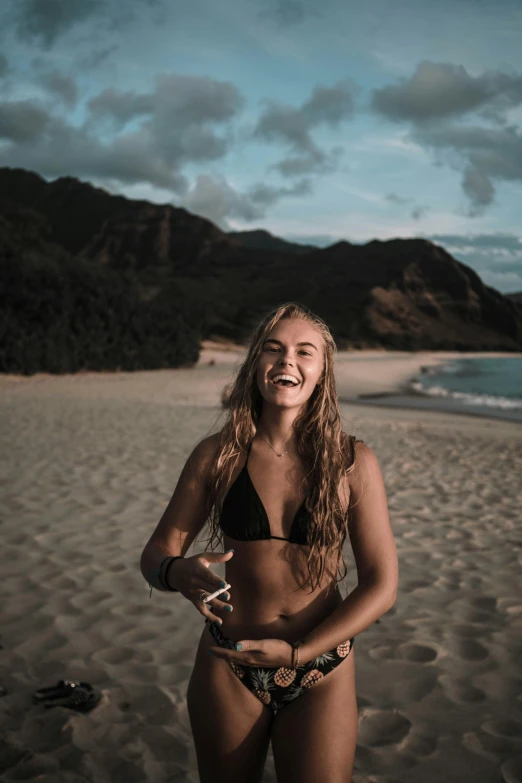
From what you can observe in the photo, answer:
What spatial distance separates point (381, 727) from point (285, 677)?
1295 mm

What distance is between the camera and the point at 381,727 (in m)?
2.69

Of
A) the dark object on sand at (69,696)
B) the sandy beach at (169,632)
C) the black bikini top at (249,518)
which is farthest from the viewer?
the dark object on sand at (69,696)

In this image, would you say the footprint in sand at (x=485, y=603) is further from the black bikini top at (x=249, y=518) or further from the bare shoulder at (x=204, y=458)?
the bare shoulder at (x=204, y=458)

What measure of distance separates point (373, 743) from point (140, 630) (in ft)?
4.94

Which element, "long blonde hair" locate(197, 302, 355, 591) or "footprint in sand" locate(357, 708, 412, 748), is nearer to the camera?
"long blonde hair" locate(197, 302, 355, 591)

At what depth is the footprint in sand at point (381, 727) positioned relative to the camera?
2.60 meters

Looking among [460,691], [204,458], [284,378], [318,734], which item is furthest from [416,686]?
[284,378]

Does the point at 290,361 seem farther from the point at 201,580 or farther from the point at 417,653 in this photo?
the point at 417,653

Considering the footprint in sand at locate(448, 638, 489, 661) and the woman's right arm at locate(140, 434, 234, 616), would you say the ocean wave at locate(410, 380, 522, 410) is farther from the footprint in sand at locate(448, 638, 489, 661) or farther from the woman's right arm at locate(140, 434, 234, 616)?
the woman's right arm at locate(140, 434, 234, 616)

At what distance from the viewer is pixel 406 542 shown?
5.15 meters

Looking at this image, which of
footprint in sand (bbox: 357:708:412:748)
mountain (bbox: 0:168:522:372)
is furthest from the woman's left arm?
mountain (bbox: 0:168:522:372)

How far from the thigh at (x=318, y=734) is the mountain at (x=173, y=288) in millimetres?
3776

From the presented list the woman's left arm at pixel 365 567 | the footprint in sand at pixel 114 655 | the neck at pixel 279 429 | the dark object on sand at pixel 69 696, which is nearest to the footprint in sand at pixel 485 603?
the footprint in sand at pixel 114 655

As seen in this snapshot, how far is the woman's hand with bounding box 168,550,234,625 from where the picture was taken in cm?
156
